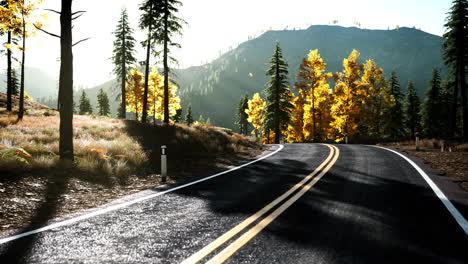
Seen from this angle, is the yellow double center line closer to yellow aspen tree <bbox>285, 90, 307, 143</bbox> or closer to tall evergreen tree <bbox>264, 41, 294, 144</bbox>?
tall evergreen tree <bbox>264, 41, 294, 144</bbox>

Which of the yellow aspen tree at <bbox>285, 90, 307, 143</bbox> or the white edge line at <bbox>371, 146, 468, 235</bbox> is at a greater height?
the yellow aspen tree at <bbox>285, 90, 307, 143</bbox>

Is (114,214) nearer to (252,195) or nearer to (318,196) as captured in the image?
(252,195)

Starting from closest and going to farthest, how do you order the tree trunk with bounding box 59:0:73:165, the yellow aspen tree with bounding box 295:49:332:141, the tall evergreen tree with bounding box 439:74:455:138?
the tree trunk with bounding box 59:0:73:165, the yellow aspen tree with bounding box 295:49:332:141, the tall evergreen tree with bounding box 439:74:455:138

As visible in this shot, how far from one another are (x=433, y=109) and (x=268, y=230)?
175 feet

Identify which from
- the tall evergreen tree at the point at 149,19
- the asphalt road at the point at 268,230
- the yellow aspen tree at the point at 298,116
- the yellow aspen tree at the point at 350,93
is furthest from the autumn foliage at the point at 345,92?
the asphalt road at the point at 268,230

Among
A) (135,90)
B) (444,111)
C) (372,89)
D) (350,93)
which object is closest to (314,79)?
(350,93)

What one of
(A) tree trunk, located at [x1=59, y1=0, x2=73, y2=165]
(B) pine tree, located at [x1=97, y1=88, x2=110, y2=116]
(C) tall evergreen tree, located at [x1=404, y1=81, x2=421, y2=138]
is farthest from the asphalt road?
(B) pine tree, located at [x1=97, y1=88, x2=110, y2=116]

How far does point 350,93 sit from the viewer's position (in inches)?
1264

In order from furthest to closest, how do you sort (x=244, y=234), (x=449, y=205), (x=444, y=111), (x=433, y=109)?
(x=444, y=111), (x=433, y=109), (x=449, y=205), (x=244, y=234)

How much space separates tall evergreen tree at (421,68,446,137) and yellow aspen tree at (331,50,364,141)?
22.0 metres

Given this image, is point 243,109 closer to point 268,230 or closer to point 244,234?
point 268,230

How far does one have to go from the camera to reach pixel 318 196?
5.77m

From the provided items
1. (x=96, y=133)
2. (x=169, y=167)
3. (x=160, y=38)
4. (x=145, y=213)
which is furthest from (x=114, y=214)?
(x=160, y=38)

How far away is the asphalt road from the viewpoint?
322 cm
